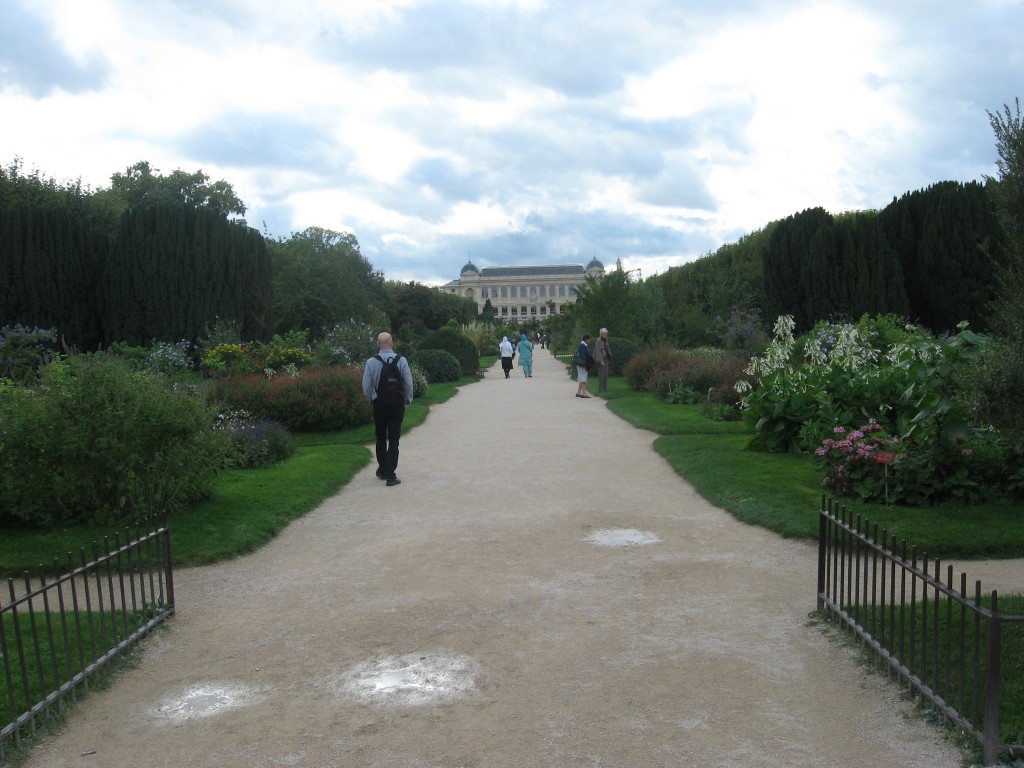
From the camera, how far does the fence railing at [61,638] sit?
158 inches

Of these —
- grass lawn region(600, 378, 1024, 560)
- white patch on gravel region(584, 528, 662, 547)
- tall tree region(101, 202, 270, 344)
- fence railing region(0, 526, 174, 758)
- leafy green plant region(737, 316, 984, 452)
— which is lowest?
white patch on gravel region(584, 528, 662, 547)

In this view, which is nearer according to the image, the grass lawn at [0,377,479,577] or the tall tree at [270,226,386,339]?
the grass lawn at [0,377,479,577]

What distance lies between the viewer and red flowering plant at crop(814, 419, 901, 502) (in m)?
8.34

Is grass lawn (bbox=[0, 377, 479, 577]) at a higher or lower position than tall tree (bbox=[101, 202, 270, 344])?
lower

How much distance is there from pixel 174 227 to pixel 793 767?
26021mm

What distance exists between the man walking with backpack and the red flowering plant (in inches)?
195

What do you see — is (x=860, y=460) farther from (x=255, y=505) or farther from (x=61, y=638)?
(x=61, y=638)

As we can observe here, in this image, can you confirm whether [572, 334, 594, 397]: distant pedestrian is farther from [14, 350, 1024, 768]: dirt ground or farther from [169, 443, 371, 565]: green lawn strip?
[14, 350, 1024, 768]: dirt ground

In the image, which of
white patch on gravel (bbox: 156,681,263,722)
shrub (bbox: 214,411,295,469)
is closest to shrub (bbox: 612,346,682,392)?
shrub (bbox: 214,411,295,469)

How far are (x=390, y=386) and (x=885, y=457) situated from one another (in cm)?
572

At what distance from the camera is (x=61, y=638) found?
17.4ft

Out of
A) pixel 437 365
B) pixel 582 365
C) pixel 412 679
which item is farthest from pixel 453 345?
A: pixel 412 679

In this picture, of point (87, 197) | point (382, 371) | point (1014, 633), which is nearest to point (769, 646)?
point (1014, 633)

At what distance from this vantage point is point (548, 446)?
1382cm
